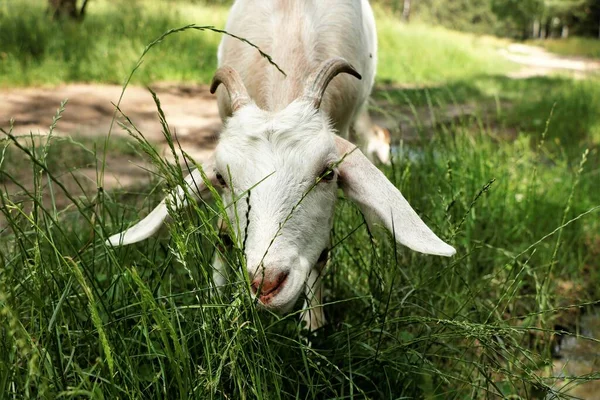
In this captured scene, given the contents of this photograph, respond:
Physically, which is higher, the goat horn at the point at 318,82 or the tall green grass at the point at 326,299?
the goat horn at the point at 318,82

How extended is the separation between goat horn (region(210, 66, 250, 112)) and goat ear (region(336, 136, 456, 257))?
0.39m

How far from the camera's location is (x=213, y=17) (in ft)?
38.8

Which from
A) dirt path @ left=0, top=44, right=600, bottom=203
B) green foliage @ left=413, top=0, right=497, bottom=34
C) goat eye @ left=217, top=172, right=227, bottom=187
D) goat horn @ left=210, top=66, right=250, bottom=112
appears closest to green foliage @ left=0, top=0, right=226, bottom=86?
dirt path @ left=0, top=44, right=600, bottom=203

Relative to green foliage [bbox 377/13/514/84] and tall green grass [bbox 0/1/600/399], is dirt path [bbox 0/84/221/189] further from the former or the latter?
green foliage [bbox 377/13/514/84]

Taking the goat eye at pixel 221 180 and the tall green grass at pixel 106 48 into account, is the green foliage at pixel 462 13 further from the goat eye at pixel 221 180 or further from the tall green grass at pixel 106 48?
the goat eye at pixel 221 180

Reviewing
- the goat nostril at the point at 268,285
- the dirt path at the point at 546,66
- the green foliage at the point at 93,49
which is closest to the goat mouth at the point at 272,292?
the goat nostril at the point at 268,285

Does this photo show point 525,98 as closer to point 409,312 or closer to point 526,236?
point 526,236

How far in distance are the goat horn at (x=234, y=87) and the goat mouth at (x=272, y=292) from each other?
0.76 metres

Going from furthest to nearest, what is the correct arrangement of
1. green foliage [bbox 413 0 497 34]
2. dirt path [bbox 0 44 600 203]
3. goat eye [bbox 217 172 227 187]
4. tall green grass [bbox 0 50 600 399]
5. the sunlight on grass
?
green foliage [bbox 413 0 497 34], the sunlight on grass, dirt path [bbox 0 44 600 203], goat eye [bbox 217 172 227 187], tall green grass [bbox 0 50 600 399]

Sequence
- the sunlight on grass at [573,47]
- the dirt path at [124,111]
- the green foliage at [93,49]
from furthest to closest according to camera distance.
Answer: the sunlight on grass at [573,47], the green foliage at [93,49], the dirt path at [124,111]

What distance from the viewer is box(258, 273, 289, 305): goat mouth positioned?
1780mm

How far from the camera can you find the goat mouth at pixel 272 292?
178cm

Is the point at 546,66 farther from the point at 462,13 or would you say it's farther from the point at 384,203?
the point at 462,13

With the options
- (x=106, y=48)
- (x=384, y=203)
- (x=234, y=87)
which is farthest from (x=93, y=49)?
(x=384, y=203)
